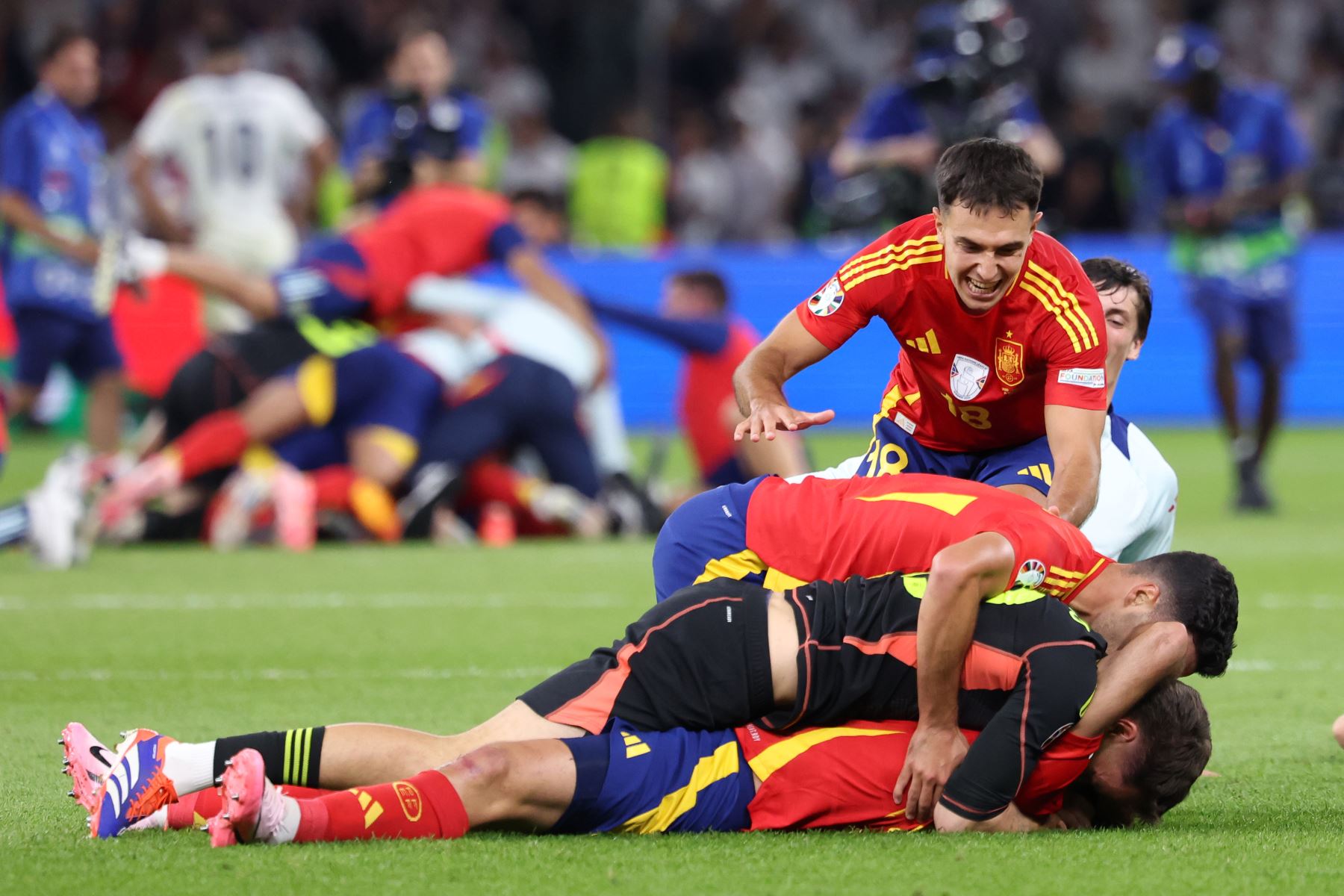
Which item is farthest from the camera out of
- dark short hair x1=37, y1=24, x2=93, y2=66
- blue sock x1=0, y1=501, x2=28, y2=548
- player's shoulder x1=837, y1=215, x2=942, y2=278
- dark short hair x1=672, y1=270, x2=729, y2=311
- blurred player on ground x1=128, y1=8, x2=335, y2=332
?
blurred player on ground x1=128, y1=8, x2=335, y2=332

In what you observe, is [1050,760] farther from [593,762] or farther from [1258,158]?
[1258,158]

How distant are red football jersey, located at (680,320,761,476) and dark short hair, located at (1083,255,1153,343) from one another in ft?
15.1

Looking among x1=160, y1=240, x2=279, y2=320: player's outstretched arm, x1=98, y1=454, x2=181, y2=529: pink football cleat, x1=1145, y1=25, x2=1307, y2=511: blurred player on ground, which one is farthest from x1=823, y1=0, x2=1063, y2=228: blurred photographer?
x1=98, y1=454, x2=181, y2=529: pink football cleat

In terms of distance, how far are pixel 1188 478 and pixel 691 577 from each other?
29.4ft

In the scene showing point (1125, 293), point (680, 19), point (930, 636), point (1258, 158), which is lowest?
point (930, 636)

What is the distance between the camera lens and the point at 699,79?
61.8 feet

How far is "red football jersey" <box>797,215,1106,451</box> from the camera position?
199 inches

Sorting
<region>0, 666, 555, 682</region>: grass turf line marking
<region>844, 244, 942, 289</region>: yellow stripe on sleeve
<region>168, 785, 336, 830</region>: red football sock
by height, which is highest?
<region>844, 244, 942, 289</region>: yellow stripe on sleeve

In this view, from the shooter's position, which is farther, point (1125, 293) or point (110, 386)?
point (110, 386)

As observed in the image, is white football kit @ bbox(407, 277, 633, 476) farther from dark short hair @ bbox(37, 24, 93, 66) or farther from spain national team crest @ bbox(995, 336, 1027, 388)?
spain national team crest @ bbox(995, 336, 1027, 388)

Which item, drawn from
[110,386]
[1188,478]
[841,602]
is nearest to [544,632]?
[841,602]

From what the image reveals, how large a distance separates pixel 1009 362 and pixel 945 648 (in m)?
1.54

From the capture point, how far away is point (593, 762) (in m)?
3.92

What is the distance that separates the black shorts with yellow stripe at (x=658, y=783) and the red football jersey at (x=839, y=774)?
50 millimetres
